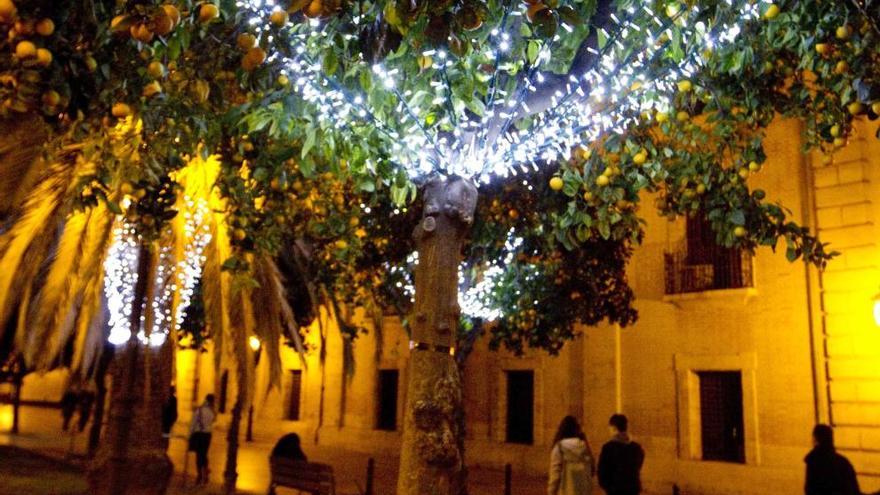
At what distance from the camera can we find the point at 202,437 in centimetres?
1523

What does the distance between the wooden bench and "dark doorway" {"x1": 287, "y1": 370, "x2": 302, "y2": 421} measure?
14.0m

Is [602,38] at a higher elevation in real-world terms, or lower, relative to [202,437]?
higher

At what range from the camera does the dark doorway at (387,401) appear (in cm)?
2233

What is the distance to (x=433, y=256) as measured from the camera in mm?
4656

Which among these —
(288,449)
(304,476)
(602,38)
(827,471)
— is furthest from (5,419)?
(602,38)

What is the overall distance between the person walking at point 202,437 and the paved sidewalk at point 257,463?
0.25 metres

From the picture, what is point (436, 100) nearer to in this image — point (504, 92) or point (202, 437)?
point (504, 92)

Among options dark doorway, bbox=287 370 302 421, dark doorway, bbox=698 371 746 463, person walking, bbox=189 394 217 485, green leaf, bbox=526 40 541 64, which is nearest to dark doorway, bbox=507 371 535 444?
dark doorway, bbox=698 371 746 463

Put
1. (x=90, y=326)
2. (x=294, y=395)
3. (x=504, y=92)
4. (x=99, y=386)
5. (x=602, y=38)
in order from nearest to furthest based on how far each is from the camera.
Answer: (x=602, y=38) < (x=504, y=92) < (x=90, y=326) < (x=99, y=386) < (x=294, y=395)

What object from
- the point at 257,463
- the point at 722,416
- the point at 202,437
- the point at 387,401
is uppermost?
the point at 387,401

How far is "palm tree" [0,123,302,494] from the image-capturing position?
6.82 m

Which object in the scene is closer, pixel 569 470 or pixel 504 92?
pixel 504 92

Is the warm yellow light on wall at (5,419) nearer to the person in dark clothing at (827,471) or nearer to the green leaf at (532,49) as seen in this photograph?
the person in dark clothing at (827,471)

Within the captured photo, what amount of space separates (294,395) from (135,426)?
18.3m
